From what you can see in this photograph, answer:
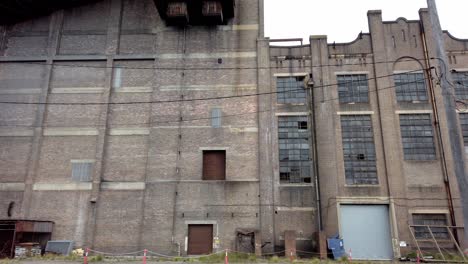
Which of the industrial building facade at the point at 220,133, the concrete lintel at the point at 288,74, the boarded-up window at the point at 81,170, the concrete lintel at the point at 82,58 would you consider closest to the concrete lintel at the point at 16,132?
the industrial building facade at the point at 220,133

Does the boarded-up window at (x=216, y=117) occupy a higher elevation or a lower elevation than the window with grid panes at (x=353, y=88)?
lower

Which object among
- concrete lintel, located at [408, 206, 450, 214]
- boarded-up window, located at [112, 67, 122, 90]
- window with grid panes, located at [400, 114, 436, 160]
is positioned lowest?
concrete lintel, located at [408, 206, 450, 214]

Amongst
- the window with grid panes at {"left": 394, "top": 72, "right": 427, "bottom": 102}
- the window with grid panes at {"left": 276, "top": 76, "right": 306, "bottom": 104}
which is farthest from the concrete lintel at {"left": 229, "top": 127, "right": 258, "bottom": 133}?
the window with grid panes at {"left": 394, "top": 72, "right": 427, "bottom": 102}

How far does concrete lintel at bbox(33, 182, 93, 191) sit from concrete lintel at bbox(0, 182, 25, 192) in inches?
31.7

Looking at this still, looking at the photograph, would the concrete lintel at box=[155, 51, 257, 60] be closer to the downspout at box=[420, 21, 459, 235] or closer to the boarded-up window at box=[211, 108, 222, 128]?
the boarded-up window at box=[211, 108, 222, 128]

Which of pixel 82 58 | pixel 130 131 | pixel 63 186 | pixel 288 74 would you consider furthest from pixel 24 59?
pixel 288 74

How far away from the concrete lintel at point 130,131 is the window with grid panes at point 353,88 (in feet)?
38.5

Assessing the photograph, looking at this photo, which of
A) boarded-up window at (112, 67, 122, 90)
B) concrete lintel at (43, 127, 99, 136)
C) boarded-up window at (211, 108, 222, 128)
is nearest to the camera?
boarded-up window at (211, 108, 222, 128)

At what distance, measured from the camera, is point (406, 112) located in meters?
22.7

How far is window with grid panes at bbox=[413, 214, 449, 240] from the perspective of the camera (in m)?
20.8

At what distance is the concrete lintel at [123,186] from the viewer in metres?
22.4

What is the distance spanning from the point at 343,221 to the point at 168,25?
629 inches

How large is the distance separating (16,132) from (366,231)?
2113cm

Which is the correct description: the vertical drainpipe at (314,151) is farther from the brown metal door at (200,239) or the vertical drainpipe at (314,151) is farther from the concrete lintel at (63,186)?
the concrete lintel at (63,186)
